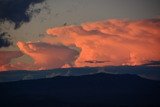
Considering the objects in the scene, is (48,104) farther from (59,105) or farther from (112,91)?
(112,91)

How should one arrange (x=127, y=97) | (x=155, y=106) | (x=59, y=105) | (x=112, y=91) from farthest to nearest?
(x=112, y=91) < (x=127, y=97) < (x=59, y=105) < (x=155, y=106)

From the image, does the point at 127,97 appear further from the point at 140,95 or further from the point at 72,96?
the point at 72,96

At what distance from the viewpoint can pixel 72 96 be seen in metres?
187

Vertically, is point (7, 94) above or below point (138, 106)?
below

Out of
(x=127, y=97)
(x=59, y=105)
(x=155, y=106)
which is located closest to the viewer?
(x=155, y=106)

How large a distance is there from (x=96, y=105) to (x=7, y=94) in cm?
6701

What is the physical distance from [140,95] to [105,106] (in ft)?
177

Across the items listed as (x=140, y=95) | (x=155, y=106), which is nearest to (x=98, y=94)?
(x=140, y=95)

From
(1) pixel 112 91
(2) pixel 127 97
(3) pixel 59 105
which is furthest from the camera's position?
(1) pixel 112 91

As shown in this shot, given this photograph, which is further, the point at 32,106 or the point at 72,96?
the point at 72,96

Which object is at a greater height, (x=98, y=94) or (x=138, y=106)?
(x=138, y=106)

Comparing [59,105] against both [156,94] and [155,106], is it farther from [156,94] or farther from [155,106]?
[156,94]

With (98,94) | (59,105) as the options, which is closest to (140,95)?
(98,94)

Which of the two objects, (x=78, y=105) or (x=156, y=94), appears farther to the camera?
(x=156, y=94)
